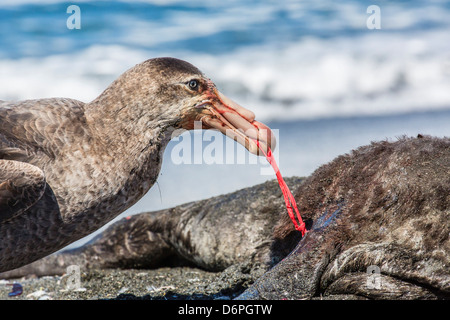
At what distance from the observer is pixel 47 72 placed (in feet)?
46.0

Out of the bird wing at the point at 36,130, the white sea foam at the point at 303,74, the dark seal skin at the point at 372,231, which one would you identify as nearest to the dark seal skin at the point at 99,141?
the bird wing at the point at 36,130

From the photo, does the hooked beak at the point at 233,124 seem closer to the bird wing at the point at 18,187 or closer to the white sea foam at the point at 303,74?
the bird wing at the point at 18,187

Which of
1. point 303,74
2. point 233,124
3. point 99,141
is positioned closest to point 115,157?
point 99,141

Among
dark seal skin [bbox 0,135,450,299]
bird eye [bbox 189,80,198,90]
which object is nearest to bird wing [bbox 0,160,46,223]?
bird eye [bbox 189,80,198,90]

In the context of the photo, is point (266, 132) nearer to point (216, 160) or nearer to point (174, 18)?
point (216, 160)

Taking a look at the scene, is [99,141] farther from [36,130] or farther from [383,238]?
[383,238]

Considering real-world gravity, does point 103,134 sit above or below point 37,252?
above

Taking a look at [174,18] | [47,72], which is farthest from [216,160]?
[174,18]

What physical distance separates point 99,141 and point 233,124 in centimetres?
92

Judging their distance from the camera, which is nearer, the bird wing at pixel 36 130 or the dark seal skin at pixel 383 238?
the dark seal skin at pixel 383 238

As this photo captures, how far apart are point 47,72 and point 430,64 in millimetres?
8831

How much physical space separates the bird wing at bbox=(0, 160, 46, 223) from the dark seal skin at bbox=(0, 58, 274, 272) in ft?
0.09

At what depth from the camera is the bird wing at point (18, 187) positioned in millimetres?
3588

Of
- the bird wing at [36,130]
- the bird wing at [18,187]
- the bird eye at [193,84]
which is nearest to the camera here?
the bird wing at [18,187]
